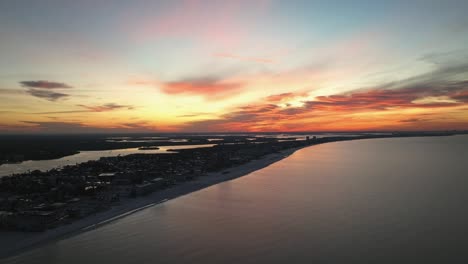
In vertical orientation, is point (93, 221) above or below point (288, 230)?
above

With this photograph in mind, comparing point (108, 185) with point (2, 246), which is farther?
point (108, 185)

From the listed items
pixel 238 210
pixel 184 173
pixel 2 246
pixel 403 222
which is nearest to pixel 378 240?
pixel 403 222

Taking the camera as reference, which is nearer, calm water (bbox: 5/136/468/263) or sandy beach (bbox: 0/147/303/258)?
calm water (bbox: 5/136/468/263)

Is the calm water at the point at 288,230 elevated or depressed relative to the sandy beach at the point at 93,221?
depressed

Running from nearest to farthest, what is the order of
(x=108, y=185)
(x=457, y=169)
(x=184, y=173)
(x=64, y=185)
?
(x=64, y=185), (x=108, y=185), (x=184, y=173), (x=457, y=169)

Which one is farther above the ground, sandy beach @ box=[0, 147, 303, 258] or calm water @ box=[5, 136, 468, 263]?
sandy beach @ box=[0, 147, 303, 258]

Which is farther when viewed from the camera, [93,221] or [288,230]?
[93,221]

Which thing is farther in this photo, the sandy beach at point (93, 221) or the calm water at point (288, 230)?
the sandy beach at point (93, 221)

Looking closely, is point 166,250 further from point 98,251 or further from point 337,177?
point 337,177
